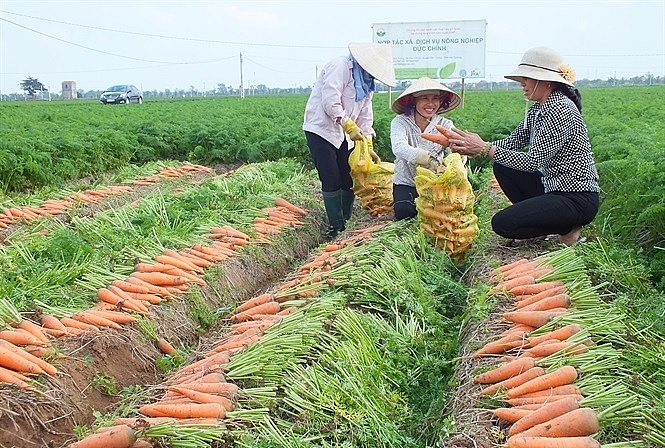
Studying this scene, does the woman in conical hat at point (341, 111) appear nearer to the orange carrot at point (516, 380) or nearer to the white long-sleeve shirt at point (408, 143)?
the white long-sleeve shirt at point (408, 143)

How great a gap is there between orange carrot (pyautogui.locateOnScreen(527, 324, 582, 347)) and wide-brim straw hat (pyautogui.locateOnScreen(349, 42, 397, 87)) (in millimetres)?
3419

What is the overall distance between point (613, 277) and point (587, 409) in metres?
1.71

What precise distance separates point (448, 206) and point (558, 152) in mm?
965

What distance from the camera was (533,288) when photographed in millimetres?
4059

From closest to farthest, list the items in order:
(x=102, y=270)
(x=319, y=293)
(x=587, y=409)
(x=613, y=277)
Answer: (x=587, y=409), (x=613, y=277), (x=319, y=293), (x=102, y=270)

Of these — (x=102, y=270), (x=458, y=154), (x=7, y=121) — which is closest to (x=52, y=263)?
(x=102, y=270)

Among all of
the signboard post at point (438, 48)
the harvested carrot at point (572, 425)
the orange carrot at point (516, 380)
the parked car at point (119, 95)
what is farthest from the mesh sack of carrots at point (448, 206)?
the parked car at point (119, 95)

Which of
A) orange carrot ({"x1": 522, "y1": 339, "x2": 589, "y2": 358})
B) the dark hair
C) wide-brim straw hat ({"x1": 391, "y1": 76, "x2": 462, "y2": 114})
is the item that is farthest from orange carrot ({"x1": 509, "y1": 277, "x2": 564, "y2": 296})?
wide-brim straw hat ({"x1": 391, "y1": 76, "x2": 462, "y2": 114})

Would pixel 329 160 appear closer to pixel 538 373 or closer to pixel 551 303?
pixel 551 303

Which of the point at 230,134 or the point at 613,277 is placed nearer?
the point at 613,277

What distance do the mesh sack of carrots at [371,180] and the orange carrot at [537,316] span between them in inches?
123

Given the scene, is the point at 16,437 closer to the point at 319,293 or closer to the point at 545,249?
the point at 319,293

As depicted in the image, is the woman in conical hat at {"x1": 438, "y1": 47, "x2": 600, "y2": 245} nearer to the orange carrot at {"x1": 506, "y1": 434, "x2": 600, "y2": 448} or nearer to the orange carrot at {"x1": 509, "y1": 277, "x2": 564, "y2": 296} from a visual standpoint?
the orange carrot at {"x1": 509, "y1": 277, "x2": 564, "y2": 296}

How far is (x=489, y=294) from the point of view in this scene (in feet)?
13.8
